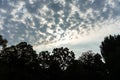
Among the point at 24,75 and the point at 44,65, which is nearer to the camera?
the point at 24,75

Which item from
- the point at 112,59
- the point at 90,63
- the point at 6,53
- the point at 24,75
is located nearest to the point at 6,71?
the point at 24,75

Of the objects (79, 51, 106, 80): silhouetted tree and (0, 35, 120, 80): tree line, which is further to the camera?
(79, 51, 106, 80): silhouetted tree

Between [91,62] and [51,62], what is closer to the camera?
[51,62]

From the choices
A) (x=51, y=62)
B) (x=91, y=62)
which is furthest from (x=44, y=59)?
(x=91, y=62)

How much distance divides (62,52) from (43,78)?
16065 millimetres

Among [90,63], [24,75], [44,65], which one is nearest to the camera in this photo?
[24,75]

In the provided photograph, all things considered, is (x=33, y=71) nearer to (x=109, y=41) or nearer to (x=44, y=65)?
(x=44, y=65)

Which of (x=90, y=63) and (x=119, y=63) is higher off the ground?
(x=90, y=63)

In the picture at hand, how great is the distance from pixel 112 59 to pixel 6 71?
88.8 feet

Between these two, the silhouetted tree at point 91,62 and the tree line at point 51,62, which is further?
the silhouetted tree at point 91,62

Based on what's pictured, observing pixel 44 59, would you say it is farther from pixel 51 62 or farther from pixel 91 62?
pixel 91 62

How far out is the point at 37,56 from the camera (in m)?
98.6

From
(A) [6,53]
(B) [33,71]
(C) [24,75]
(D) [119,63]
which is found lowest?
(D) [119,63]

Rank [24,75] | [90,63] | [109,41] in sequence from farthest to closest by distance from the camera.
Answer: [90,63] < [109,41] < [24,75]
